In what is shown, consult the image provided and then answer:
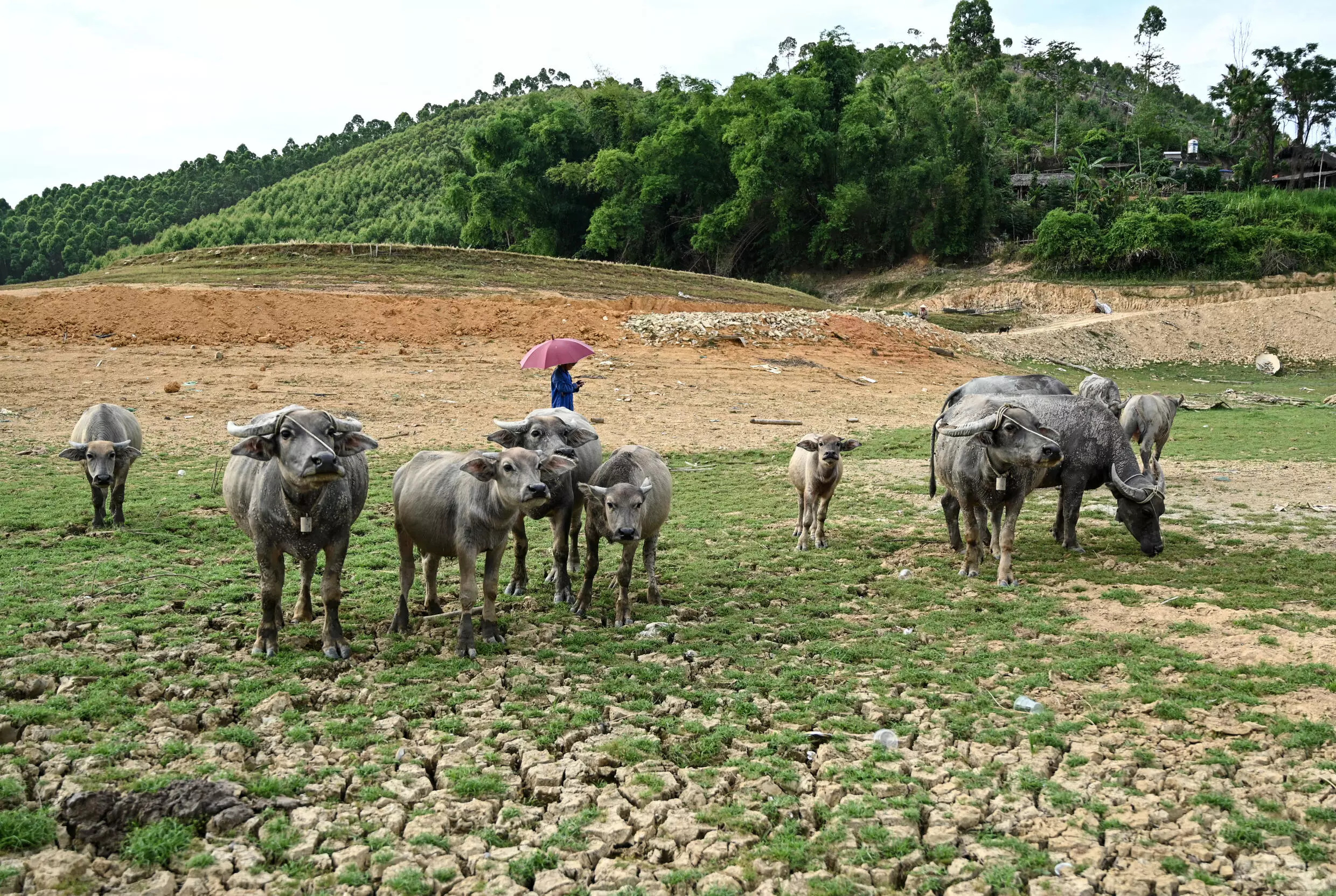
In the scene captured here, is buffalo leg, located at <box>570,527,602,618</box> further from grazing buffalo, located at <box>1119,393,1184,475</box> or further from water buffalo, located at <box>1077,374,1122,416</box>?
grazing buffalo, located at <box>1119,393,1184,475</box>

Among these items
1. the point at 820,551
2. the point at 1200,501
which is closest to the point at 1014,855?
the point at 820,551

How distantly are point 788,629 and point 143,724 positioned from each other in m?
4.76

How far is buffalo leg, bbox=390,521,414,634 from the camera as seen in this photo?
798 centimetres

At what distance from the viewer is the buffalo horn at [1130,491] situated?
33.7 ft

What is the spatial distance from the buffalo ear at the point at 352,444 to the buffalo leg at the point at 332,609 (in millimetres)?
708

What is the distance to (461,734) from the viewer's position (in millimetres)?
6117

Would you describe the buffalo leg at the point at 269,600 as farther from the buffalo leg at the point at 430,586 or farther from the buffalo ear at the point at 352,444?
the buffalo leg at the point at 430,586

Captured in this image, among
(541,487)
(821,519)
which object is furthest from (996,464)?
(541,487)

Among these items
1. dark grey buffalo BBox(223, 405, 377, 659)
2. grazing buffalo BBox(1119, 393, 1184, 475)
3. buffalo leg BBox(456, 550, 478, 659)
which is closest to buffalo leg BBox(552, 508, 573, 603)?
buffalo leg BBox(456, 550, 478, 659)

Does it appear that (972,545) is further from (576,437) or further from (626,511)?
(576,437)

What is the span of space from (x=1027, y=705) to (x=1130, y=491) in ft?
15.5

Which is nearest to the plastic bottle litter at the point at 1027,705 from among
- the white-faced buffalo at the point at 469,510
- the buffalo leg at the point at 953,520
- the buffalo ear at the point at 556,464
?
the white-faced buffalo at the point at 469,510

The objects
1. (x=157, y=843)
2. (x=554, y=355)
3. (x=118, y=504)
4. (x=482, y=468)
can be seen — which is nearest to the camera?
(x=157, y=843)

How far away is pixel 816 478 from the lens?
36.0ft
